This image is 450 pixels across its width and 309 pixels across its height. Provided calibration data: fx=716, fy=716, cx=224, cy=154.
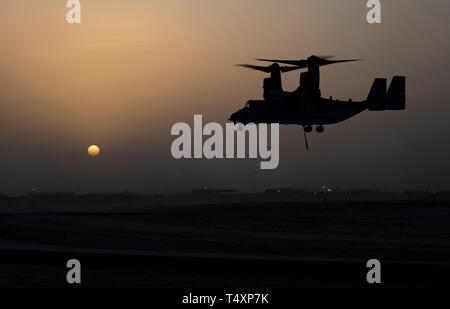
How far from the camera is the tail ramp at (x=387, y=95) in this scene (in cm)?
8287

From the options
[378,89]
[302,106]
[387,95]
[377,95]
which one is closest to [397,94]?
[387,95]

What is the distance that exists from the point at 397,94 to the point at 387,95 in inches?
103

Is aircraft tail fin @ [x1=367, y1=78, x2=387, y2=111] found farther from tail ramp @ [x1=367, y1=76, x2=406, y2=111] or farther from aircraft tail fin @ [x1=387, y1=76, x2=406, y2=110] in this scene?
aircraft tail fin @ [x1=387, y1=76, x2=406, y2=110]

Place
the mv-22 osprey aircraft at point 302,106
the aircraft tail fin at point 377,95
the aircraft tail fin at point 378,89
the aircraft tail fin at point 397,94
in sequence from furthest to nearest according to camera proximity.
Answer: the aircraft tail fin at point 397,94 < the aircraft tail fin at point 378,89 < the aircraft tail fin at point 377,95 < the mv-22 osprey aircraft at point 302,106

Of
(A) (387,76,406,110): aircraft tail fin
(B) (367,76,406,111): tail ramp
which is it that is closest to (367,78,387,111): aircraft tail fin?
(B) (367,76,406,111): tail ramp

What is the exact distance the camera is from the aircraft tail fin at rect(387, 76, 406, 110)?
8569cm

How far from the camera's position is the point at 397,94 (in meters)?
87.4

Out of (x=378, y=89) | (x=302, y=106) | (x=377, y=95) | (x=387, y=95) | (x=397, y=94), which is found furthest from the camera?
(x=397, y=94)

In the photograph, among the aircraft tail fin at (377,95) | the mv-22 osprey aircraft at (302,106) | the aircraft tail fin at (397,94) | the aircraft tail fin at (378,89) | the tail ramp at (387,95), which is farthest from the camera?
the aircraft tail fin at (397,94)

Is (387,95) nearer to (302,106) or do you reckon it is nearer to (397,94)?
(397,94)

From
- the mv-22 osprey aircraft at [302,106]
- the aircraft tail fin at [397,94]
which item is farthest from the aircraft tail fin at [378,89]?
the mv-22 osprey aircraft at [302,106]

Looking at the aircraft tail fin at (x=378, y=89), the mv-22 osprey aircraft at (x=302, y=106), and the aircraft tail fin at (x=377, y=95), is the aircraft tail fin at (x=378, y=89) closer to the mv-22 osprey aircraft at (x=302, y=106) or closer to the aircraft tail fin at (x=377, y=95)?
the aircraft tail fin at (x=377, y=95)
